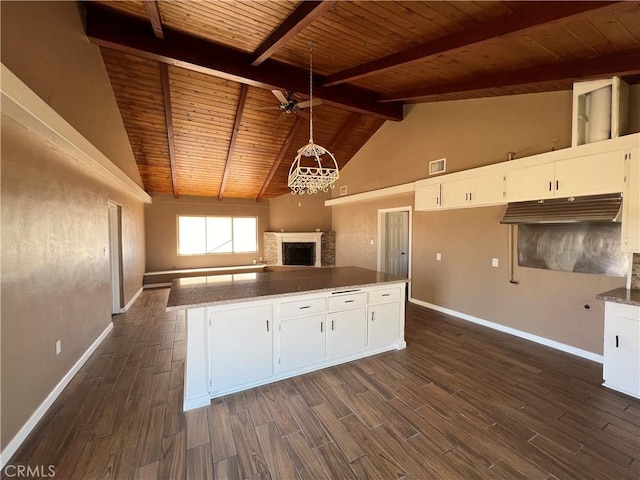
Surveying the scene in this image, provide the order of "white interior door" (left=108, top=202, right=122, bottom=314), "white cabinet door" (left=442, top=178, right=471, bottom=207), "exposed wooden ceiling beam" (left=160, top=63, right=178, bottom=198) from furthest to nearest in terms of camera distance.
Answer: "white interior door" (left=108, top=202, right=122, bottom=314)
"white cabinet door" (left=442, top=178, right=471, bottom=207)
"exposed wooden ceiling beam" (left=160, top=63, right=178, bottom=198)

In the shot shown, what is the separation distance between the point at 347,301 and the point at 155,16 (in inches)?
145

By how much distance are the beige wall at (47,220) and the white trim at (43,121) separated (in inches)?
3.1

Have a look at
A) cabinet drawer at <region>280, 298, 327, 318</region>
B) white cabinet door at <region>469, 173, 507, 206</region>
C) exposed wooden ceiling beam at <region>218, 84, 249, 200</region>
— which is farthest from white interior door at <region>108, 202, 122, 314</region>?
white cabinet door at <region>469, 173, 507, 206</region>

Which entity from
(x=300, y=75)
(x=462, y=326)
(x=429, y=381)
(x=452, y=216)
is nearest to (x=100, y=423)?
(x=429, y=381)

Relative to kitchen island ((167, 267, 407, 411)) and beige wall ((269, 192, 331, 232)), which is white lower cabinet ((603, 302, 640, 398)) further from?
beige wall ((269, 192, 331, 232))

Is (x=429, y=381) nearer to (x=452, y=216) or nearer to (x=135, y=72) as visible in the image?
(x=452, y=216)

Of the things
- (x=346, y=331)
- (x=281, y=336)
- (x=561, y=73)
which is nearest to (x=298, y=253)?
(x=346, y=331)

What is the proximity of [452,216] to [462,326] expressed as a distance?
1.83m

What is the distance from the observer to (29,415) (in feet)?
6.69

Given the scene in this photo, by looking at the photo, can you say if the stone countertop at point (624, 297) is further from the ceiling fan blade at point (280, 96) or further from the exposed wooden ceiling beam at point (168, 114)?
the exposed wooden ceiling beam at point (168, 114)

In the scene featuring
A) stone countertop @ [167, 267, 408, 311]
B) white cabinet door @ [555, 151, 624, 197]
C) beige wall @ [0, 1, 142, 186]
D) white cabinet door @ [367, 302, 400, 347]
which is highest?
beige wall @ [0, 1, 142, 186]

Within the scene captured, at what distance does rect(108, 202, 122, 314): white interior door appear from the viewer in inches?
187

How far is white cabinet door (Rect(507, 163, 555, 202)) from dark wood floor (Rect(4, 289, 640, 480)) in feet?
6.60

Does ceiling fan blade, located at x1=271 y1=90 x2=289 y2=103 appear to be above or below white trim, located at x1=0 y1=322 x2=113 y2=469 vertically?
above
